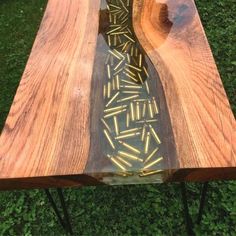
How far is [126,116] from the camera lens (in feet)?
4.36

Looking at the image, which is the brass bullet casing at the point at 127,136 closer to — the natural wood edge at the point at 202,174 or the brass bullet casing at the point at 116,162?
the brass bullet casing at the point at 116,162

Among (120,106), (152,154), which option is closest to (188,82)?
(120,106)

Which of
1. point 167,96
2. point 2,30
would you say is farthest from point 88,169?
point 2,30

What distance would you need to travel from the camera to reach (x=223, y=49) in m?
2.74

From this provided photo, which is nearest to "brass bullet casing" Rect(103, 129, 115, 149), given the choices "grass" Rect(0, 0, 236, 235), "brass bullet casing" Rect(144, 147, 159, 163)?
"brass bullet casing" Rect(144, 147, 159, 163)

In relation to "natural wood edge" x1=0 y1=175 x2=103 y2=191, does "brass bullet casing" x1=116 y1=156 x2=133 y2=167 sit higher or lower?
higher

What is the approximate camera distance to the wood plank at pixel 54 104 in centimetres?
119

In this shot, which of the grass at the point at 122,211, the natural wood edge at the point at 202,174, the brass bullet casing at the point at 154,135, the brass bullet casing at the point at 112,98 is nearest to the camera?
the natural wood edge at the point at 202,174

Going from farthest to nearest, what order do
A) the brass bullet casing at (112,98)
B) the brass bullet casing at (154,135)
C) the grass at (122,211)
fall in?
the grass at (122,211) → the brass bullet casing at (112,98) → the brass bullet casing at (154,135)

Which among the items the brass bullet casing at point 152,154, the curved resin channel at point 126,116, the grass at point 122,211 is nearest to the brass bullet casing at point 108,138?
the curved resin channel at point 126,116

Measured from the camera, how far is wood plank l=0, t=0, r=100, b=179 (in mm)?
1192

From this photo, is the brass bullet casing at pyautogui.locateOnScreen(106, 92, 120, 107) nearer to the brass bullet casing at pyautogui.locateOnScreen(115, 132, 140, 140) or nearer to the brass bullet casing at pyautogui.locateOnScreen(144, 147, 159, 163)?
the brass bullet casing at pyautogui.locateOnScreen(115, 132, 140, 140)

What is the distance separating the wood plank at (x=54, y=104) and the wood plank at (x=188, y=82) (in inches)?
10.8

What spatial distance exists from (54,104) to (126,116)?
0.90 feet
